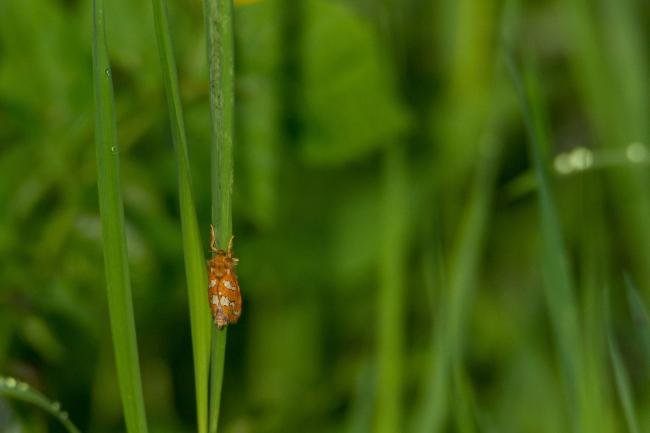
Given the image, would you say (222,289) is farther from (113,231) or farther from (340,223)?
(340,223)

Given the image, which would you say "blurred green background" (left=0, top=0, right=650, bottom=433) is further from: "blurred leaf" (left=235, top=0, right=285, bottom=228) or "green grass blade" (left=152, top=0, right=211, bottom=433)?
"green grass blade" (left=152, top=0, right=211, bottom=433)

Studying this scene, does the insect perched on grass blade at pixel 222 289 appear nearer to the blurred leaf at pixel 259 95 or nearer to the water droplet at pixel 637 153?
the blurred leaf at pixel 259 95

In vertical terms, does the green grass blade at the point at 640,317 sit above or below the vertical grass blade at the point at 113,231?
below

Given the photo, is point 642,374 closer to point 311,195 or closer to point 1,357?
point 311,195

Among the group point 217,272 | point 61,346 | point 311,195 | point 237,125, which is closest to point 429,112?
point 311,195

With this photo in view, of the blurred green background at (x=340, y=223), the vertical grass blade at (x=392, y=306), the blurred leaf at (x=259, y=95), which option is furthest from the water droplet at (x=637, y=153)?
the blurred leaf at (x=259, y=95)
